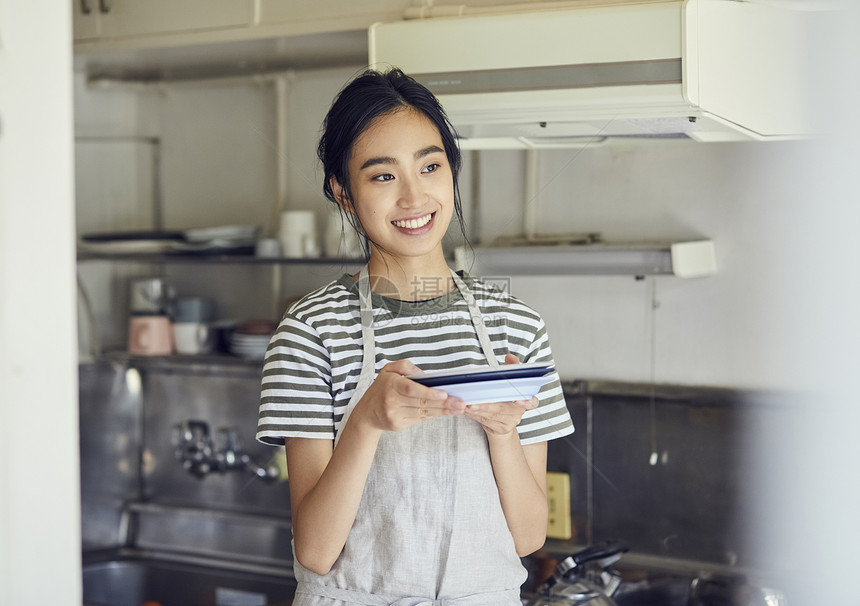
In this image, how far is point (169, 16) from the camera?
1523mm

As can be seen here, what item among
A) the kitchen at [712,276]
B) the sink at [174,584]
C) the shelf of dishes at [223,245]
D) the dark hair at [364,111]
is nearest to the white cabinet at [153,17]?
the kitchen at [712,276]

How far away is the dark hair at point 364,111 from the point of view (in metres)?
0.85

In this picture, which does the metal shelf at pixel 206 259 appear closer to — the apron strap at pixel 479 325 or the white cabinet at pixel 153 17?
the white cabinet at pixel 153 17

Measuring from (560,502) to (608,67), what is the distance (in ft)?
2.60

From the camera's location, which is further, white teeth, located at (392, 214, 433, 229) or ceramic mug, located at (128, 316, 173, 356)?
ceramic mug, located at (128, 316, 173, 356)

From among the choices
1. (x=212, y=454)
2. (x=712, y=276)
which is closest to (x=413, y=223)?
(x=712, y=276)

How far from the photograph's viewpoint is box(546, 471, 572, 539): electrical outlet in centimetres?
151

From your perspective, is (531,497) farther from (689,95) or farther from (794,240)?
(794,240)

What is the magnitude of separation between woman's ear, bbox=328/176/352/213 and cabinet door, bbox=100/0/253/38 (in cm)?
68

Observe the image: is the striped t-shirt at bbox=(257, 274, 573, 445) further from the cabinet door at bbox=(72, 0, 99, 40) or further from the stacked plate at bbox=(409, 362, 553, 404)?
the cabinet door at bbox=(72, 0, 99, 40)

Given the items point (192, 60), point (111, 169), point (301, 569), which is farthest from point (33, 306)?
point (111, 169)

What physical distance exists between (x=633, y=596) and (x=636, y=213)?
64 centimetres

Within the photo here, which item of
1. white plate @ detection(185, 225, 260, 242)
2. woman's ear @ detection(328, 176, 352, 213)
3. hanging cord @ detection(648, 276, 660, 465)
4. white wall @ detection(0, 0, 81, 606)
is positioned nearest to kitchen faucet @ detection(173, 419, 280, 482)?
white plate @ detection(185, 225, 260, 242)

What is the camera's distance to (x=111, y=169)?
6.41 ft
